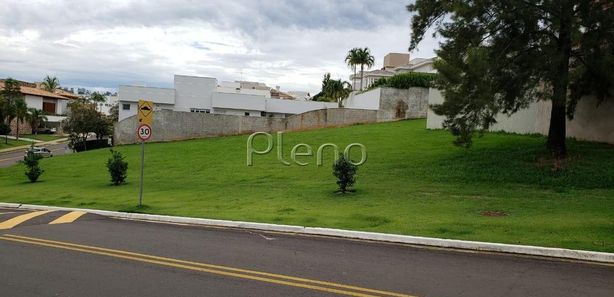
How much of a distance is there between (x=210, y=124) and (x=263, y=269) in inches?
1518

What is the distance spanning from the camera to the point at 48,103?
101 metres

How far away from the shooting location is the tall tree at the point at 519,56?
17.6m

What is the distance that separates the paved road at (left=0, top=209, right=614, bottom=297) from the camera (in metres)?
6.82

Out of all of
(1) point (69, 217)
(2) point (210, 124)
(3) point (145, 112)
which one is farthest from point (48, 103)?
(1) point (69, 217)

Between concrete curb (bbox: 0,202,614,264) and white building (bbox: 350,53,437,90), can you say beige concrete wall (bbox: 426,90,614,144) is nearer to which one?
concrete curb (bbox: 0,202,614,264)

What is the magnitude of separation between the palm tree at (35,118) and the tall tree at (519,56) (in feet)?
255

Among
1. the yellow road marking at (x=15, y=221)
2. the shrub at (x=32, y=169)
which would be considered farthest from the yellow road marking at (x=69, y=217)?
the shrub at (x=32, y=169)

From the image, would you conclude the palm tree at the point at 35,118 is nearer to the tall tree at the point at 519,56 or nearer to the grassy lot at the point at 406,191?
the grassy lot at the point at 406,191

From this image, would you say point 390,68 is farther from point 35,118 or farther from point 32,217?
point 32,217

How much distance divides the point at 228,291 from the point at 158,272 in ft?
5.03

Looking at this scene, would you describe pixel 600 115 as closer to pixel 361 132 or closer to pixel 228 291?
pixel 361 132

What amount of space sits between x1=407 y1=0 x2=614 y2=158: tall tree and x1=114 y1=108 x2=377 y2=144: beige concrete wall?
2735cm

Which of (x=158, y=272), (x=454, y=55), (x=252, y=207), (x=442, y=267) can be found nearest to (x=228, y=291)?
(x=158, y=272)

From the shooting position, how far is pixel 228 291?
6691mm
